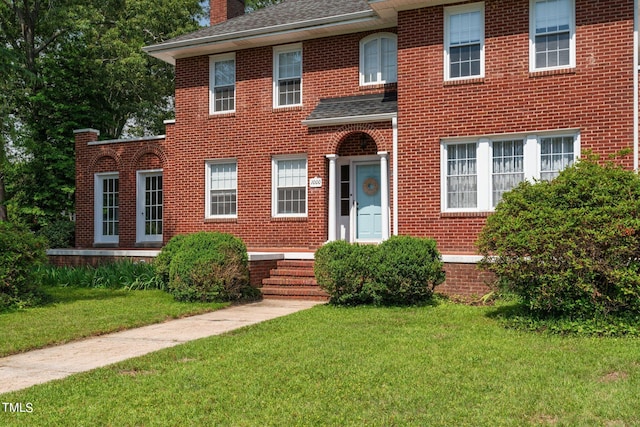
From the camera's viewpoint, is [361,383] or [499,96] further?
[499,96]

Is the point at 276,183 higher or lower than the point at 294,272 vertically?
higher

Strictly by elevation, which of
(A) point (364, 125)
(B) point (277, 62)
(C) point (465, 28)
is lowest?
(A) point (364, 125)

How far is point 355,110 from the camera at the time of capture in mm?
15406

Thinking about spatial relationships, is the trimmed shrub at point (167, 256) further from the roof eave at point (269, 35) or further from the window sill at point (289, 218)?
the roof eave at point (269, 35)

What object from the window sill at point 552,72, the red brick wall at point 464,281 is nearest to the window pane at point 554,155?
the window sill at point 552,72

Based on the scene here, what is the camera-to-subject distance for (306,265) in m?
14.0

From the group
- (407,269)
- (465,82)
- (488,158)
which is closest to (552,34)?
(465,82)

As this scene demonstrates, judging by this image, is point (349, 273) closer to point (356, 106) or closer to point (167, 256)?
point (167, 256)

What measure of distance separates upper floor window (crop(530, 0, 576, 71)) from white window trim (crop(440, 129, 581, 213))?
4.79 ft

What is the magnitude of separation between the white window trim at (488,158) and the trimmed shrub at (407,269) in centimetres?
311

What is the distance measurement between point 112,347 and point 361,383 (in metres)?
3.71

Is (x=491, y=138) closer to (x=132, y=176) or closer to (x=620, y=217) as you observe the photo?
(x=620, y=217)

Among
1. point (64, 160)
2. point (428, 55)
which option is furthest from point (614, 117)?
point (64, 160)

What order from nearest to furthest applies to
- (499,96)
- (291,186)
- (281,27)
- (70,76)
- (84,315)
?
(84,315) → (499,96) → (281,27) → (291,186) → (70,76)
